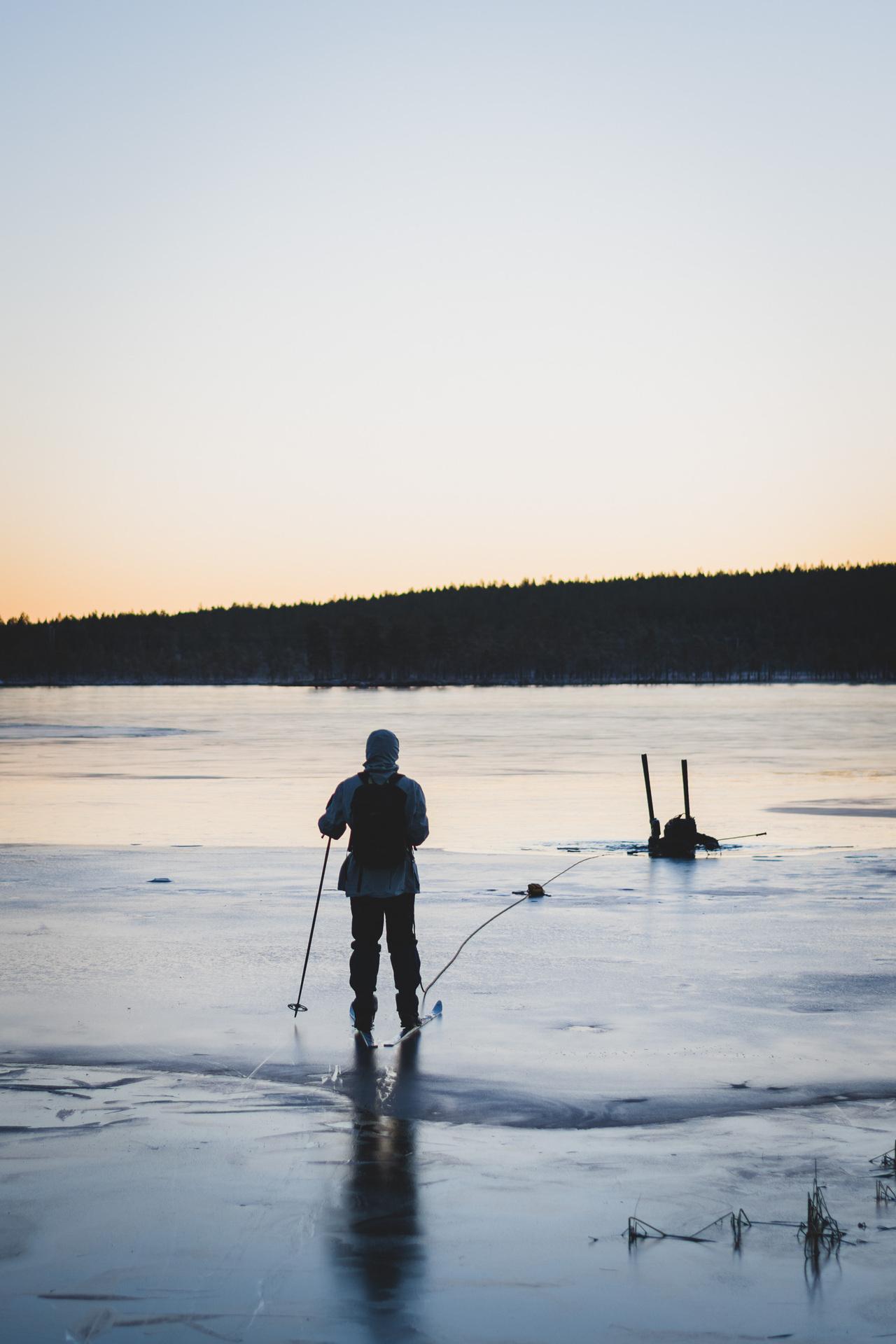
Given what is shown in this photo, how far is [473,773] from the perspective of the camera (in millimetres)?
34594

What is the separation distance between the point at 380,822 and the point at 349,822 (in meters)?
0.23

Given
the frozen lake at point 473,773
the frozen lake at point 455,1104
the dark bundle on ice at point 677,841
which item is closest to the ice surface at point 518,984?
the frozen lake at point 455,1104

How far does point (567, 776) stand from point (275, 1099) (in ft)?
89.9

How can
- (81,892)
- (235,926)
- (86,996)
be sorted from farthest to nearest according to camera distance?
(81,892) < (235,926) < (86,996)

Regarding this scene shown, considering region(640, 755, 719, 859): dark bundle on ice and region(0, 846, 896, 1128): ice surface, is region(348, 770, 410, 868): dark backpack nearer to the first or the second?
region(0, 846, 896, 1128): ice surface

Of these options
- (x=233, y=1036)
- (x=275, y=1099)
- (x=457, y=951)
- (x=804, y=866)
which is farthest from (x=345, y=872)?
(x=804, y=866)

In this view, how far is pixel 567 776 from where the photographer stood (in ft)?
110

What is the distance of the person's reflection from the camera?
4164 mm

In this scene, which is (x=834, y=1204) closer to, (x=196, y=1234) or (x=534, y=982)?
(x=196, y=1234)

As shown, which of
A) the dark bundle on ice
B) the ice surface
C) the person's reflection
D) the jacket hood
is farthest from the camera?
the dark bundle on ice

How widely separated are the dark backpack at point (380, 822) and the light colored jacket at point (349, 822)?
0.13 feet

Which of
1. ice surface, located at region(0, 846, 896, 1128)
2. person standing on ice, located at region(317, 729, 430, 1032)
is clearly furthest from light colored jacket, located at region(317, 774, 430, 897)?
ice surface, located at region(0, 846, 896, 1128)

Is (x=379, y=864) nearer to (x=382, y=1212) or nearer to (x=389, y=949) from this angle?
(x=389, y=949)

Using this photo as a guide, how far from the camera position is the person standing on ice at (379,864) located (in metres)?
7.54
